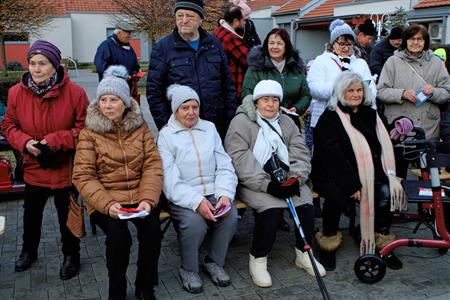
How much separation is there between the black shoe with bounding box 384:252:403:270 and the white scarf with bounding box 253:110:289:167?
115 cm

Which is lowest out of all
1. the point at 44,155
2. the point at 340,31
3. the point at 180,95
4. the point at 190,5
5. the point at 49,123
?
the point at 44,155

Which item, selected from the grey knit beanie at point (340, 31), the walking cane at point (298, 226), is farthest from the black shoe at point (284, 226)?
the grey knit beanie at point (340, 31)

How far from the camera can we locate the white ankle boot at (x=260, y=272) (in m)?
3.81

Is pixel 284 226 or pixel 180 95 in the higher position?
pixel 180 95

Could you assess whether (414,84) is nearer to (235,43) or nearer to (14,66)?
(235,43)

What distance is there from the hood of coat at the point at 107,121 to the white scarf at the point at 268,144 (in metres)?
0.98

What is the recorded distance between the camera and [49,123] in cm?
373

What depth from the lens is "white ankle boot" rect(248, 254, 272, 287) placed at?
12.5 feet

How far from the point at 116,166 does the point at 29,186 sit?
2.65 feet

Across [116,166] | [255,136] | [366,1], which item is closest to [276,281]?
[255,136]

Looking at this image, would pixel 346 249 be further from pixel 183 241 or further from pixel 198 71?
pixel 198 71

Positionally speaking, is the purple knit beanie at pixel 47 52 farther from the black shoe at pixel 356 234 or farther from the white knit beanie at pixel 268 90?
the black shoe at pixel 356 234

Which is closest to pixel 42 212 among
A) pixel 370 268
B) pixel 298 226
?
pixel 298 226

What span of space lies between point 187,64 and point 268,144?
0.96 m
